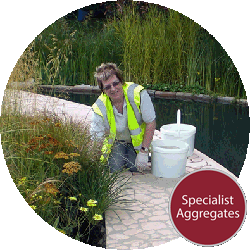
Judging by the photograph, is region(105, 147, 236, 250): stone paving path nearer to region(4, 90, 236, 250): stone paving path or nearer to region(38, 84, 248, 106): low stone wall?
region(4, 90, 236, 250): stone paving path

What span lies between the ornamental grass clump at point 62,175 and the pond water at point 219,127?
150cm

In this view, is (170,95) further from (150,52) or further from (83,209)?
(83,209)

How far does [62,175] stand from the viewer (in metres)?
3.13

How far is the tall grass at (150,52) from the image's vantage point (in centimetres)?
478

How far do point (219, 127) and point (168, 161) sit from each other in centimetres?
161

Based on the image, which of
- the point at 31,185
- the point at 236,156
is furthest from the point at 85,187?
the point at 236,156

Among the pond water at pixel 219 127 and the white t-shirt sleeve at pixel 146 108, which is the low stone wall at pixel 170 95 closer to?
the pond water at pixel 219 127

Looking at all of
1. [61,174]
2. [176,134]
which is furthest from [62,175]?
[176,134]

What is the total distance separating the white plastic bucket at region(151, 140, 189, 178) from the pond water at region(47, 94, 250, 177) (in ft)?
2.25

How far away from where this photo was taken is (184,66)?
5.54 meters

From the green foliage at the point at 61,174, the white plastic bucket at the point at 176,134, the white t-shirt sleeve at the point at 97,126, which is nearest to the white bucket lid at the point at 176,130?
the white plastic bucket at the point at 176,134

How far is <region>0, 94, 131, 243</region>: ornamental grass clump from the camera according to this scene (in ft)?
9.64

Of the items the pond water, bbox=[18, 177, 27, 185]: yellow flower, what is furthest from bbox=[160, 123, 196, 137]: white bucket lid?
bbox=[18, 177, 27, 185]: yellow flower

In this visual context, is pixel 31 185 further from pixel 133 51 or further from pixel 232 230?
pixel 133 51
